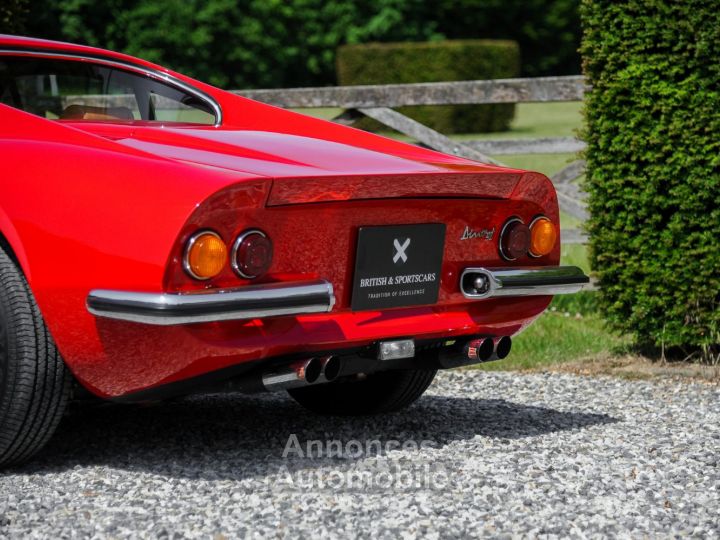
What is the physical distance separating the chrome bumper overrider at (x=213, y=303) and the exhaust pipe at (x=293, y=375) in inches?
8.6

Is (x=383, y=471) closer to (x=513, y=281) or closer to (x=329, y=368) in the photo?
(x=329, y=368)

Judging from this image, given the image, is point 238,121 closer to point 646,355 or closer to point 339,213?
point 339,213

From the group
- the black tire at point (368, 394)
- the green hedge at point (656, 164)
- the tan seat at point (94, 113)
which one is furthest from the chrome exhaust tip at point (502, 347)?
the green hedge at point (656, 164)

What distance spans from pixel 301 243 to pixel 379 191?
32 centimetres

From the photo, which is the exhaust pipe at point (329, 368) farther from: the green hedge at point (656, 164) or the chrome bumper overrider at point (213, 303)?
the green hedge at point (656, 164)

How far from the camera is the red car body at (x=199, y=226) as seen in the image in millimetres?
3439

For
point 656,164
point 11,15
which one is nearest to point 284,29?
point 11,15

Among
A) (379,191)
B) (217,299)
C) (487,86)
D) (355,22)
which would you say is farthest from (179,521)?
(355,22)

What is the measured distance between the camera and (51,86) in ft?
15.4

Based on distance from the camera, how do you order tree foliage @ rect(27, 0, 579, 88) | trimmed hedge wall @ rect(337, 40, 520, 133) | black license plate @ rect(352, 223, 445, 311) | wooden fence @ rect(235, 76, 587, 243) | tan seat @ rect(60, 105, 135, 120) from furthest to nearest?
1. tree foliage @ rect(27, 0, 579, 88)
2. trimmed hedge wall @ rect(337, 40, 520, 133)
3. wooden fence @ rect(235, 76, 587, 243)
4. tan seat @ rect(60, 105, 135, 120)
5. black license plate @ rect(352, 223, 445, 311)

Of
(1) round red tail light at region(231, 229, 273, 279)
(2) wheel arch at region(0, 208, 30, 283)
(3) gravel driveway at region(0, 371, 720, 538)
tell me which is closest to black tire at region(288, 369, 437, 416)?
(3) gravel driveway at region(0, 371, 720, 538)

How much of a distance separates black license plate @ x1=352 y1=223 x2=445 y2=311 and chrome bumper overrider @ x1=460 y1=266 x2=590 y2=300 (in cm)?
14

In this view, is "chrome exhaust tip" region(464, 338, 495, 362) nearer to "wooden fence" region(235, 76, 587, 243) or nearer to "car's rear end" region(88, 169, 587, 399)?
"car's rear end" region(88, 169, 587, 399)

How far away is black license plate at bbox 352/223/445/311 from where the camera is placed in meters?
3.79
